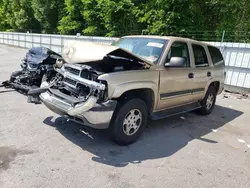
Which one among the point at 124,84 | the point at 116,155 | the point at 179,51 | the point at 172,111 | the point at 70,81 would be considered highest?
the point at 179,51

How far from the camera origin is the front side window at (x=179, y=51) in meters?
4.59

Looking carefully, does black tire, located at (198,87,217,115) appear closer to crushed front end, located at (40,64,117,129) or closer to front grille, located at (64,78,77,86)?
crushed front end, located at (40,64,117,129)

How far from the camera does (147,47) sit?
4656 millimetres

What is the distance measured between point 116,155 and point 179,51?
257 centimetres

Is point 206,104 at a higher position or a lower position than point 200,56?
lower

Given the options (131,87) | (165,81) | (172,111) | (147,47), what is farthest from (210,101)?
(131,87)

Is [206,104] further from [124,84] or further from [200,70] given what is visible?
[124,84]

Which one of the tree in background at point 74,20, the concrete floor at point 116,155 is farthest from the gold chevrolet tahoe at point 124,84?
the tree in background at point 74,20

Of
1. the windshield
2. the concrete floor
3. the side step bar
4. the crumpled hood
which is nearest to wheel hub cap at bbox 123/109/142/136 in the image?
the concrete floor

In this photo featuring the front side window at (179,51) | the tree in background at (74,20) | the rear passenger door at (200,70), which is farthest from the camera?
the tree in background at (74,20)

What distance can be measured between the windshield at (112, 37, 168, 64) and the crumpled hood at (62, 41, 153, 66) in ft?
1.17

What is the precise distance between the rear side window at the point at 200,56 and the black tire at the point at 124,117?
2.03 meters

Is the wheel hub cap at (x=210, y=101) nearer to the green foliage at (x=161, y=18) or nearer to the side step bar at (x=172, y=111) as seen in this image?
the side step bar at (x=172, y=111)

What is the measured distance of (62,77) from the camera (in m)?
4.35
